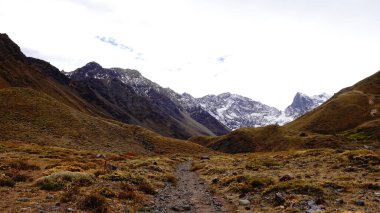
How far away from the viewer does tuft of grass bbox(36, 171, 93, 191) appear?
24511mm

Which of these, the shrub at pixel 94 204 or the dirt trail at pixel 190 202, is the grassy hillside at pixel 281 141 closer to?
the dirt trail at pixel 190 202

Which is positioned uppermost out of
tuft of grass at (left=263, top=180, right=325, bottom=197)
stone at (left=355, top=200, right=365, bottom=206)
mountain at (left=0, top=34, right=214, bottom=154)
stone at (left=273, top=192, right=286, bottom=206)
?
stone at (left=355, top=200, right=365, bottom=206)

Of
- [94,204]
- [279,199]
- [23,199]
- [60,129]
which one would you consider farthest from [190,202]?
[60,129]

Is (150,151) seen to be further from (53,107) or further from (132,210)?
(132,210)

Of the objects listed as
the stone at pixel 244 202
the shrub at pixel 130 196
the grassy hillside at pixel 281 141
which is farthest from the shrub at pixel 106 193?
the grassy hillside at pixel 281 141

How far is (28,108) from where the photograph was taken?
114875mm

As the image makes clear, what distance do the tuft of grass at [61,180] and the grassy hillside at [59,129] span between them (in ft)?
235

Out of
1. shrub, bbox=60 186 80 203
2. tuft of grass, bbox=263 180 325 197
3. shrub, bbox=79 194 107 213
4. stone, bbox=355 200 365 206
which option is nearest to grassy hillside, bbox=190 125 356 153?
tuft of grass, bbox=263 180 325 197

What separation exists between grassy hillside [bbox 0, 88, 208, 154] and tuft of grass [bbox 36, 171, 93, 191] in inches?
2820

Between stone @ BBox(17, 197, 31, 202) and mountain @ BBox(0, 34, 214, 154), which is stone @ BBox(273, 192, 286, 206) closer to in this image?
stone @ BBox(17, 197, 31, 202)

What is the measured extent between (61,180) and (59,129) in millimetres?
89091

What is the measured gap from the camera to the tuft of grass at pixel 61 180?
965 inches

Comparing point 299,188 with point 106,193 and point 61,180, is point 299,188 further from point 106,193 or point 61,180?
point 61,180

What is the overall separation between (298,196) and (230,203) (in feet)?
15.4
